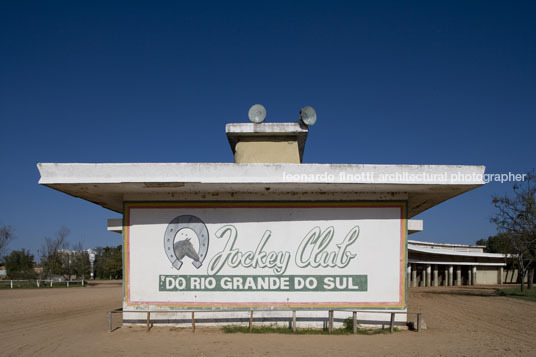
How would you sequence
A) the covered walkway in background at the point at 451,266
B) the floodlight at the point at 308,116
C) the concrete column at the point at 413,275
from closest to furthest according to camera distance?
the floodlight at the point at 308,116 < the concrete column at the point at 413,275 < the covered walkway in background at the point at 451,266

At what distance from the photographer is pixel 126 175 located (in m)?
9.45

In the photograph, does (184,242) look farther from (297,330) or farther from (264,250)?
(297,330)

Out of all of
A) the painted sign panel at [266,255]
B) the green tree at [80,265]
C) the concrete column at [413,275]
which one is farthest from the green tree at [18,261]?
the painted sign panel at [266,255]

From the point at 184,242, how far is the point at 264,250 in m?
2.10

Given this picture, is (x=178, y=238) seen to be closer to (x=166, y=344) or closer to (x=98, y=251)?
(x=166, y=344)

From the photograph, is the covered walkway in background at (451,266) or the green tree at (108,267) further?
the green tree at (108,267)

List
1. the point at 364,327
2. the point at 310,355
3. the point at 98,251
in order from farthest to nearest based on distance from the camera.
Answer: the point at 98,251 → the point at 364,327 → the point at 310,355

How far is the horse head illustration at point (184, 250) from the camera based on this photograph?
409 inches

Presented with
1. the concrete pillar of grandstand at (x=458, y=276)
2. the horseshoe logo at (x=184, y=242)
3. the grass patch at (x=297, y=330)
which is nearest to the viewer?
the grass patch at (x=297, y=330)

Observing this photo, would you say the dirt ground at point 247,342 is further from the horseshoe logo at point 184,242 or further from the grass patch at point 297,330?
the horseshoe logo at point 184,242

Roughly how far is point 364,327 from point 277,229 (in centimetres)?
335

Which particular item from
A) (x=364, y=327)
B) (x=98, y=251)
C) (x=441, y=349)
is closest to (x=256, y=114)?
(x=364, y=327)

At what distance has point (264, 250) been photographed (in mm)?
10391

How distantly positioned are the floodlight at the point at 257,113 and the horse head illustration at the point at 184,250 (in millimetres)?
4680
